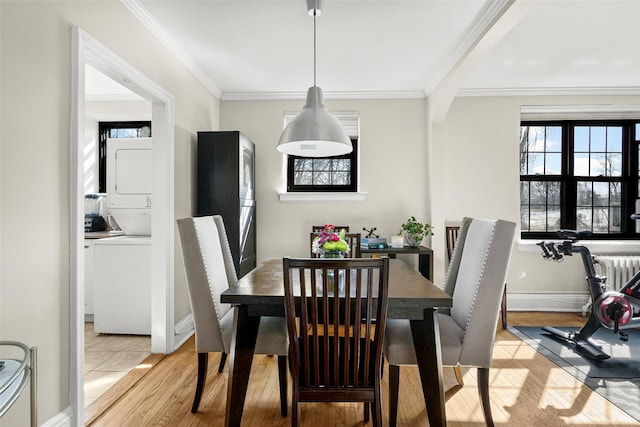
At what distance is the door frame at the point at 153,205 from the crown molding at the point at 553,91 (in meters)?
3.22

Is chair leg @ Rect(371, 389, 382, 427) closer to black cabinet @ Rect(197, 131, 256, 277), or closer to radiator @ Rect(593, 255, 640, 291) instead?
black cabinet @ Rect(197, 131, 256, 277)

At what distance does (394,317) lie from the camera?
1722 mm

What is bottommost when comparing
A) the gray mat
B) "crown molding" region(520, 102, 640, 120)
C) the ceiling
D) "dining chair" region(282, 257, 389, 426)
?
the gray mat

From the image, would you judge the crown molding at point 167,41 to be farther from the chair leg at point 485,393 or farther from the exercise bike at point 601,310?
the exercise bike at point 601,310

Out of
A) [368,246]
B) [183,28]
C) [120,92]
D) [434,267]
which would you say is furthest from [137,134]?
[434,267]

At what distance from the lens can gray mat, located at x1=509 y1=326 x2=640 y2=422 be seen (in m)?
2.33

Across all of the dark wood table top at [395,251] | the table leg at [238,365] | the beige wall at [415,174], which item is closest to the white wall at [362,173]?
the beige wall at [415,174]

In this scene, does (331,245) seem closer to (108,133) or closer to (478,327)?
(478,327)

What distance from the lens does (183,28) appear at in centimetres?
282

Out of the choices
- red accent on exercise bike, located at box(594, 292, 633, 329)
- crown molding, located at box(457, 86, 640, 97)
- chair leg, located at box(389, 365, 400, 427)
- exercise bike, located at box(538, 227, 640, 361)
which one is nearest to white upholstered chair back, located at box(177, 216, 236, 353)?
chair leg, located at box(389, 365, 400, 427)

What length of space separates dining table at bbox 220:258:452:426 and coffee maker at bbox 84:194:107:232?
3054 millimetres

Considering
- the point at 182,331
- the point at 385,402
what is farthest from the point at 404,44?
the point at 182,331

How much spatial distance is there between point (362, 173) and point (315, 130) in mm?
2211

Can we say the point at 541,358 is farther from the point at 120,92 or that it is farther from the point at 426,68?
the point at 120,92
